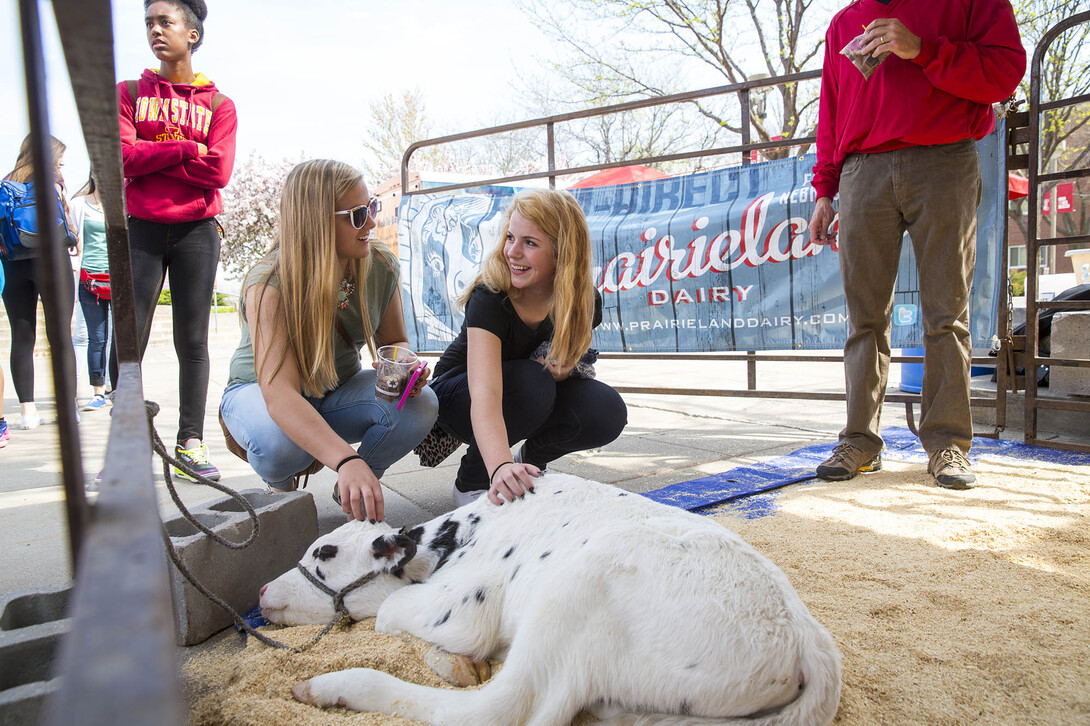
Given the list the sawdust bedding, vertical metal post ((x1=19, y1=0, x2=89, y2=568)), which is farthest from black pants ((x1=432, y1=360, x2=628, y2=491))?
vertical metal post ((x1=19, y1=0, x2=89, y2=568))

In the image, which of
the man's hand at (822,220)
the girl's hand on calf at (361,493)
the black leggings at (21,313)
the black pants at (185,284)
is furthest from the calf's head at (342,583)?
the black leggings at (21,313)

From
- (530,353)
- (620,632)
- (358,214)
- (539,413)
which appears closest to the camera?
(620,632)

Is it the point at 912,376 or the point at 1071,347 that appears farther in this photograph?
the point at 912,376

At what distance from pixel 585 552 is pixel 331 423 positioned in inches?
62.8

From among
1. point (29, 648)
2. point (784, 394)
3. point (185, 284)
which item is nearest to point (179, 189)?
point (185, 284)

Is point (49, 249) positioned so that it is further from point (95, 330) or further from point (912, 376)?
point (95, 330)

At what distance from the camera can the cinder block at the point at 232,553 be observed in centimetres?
202

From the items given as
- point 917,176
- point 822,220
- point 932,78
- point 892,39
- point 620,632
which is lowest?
point 620,632

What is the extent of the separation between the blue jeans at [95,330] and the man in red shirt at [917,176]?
609 cm

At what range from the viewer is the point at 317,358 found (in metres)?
2.62

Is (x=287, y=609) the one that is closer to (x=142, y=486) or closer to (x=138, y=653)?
(x=142, y=486)

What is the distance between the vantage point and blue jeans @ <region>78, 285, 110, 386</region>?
6348mm

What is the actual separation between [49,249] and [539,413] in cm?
251

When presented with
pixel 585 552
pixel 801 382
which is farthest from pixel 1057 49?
pixel 585 552
